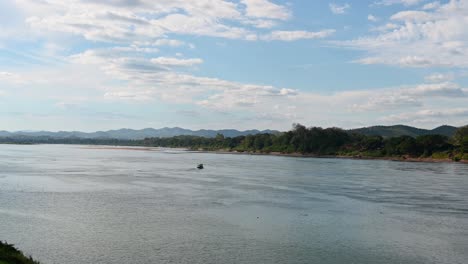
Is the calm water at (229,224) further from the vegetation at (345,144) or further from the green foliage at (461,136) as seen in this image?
the vegetation at (345,144)

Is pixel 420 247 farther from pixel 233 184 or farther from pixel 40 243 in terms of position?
pixel 233 184

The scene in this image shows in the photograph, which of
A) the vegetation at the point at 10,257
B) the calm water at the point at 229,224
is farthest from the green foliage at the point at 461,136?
the vegetation at the point at 10,257

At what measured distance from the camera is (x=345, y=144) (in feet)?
431

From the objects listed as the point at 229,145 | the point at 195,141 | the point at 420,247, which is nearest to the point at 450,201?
the point at 420,247

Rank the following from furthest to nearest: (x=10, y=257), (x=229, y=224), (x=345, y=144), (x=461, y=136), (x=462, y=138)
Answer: (x=345, y=144), (x=461, y=136), (x=462, y=138), (x=229, y=224), (x=10, y=257)

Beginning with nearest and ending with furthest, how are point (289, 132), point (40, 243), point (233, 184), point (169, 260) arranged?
point (169, 260)
point (40, 243)
point (233, 184)
point (289, 132)

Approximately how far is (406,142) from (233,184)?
251 feet

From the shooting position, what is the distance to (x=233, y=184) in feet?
Answer: 149

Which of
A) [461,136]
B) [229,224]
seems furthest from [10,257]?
[461,136]

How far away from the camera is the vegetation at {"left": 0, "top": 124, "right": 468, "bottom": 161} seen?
346ft

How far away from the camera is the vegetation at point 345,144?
346ft

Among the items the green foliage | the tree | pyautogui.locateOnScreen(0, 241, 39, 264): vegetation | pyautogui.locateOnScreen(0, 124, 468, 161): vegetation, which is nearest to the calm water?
pyautogui.locateOnScreen(0, 241, 39, 264): vegetation

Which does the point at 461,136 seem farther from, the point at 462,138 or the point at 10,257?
the point at 10,257

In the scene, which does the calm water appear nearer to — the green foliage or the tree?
the tree
